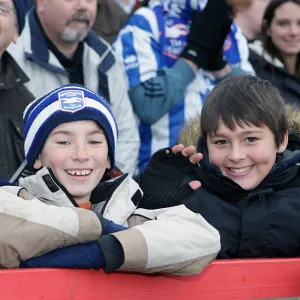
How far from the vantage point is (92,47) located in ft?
18.5

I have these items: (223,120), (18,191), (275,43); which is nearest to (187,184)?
(223,120)

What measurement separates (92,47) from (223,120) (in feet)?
6.56

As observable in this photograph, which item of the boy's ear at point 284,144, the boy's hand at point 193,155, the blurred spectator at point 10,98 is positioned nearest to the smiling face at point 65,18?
the blurred spectator at point 10,98

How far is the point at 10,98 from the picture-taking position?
4867 mm

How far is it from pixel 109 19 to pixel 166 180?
2740 millimetres

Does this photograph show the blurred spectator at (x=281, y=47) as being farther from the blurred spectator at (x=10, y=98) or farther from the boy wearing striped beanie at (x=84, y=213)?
the boy wearing striped beanie at (x=84, y=213)

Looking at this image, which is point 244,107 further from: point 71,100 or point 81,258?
point 81,258

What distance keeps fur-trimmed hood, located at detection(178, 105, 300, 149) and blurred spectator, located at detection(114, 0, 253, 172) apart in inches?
50.8

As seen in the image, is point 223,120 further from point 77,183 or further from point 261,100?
point 77,183

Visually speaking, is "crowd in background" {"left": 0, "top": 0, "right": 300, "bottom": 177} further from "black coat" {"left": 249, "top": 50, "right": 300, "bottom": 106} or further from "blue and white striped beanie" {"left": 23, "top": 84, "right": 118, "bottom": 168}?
"blue and white striped beanie" {"left": 23, "top": 84, "right": 118, "bottom": 168}

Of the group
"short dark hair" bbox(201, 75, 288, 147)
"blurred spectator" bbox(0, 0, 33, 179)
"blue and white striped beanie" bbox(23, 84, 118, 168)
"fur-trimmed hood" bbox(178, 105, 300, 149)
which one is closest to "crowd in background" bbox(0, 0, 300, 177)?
"blurred spectator" bbox(0, 0, 33, 179)

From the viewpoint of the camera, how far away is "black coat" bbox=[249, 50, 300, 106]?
623 centimetres

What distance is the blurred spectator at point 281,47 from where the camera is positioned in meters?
6.30

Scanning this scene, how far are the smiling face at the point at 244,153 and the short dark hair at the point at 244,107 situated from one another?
0.03 meters
